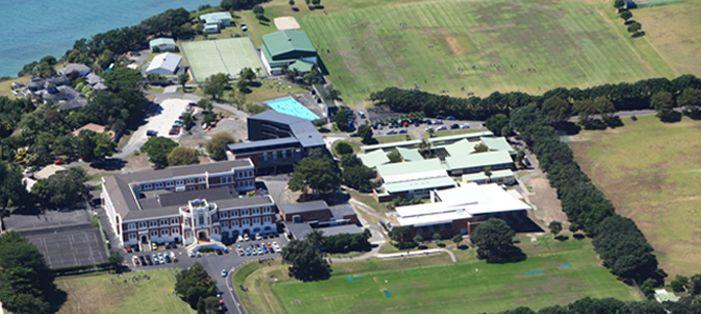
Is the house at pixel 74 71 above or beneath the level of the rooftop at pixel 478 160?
above

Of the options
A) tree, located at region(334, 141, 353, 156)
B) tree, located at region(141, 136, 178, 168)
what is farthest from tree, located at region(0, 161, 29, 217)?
tree, located at region(334, 141, 353, 156)

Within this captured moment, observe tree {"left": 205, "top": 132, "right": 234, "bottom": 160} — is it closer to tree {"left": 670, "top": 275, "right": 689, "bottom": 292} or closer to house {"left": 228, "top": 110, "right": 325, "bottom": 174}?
house {"left": 228, "top": 110, "right": 325, "bottom": 174}

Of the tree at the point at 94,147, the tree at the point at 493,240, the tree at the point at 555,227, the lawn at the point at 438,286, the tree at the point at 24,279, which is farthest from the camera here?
the tree at the point at 94,147

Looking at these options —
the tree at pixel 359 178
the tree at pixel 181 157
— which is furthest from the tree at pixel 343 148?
the tree at pixel 181 157

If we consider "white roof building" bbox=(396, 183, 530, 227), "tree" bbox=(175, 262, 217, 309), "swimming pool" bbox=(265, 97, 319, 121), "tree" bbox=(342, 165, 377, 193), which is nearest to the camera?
"tree" bbox=(175, 262, 217, 309)

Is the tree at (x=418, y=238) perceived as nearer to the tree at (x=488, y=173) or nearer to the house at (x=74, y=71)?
the tree at (x=488, y=173)

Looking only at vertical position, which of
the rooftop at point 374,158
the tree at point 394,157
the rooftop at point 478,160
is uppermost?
the rooftop at point 374,158

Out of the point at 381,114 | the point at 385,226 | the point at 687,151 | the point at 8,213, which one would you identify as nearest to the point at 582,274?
the point at 385,226
